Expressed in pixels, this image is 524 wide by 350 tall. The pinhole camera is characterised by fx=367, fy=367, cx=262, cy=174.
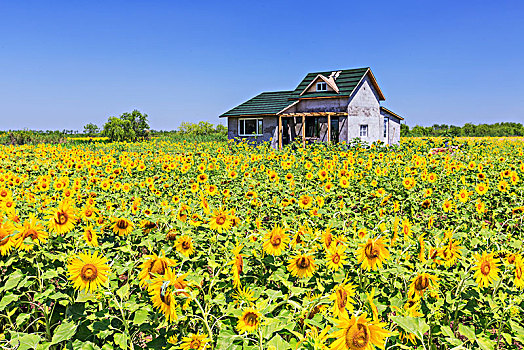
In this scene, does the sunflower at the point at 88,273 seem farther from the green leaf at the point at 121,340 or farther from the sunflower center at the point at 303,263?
the sunflower center at the point at 303,263

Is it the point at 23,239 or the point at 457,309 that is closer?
the point at 457,309

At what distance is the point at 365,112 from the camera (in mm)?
22547

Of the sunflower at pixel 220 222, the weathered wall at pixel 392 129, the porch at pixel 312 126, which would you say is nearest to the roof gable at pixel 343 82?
the porch at pixel 312 126

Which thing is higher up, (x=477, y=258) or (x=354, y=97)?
(x=354, y=97)

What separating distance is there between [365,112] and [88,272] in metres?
22.5

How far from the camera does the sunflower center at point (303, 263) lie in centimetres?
190

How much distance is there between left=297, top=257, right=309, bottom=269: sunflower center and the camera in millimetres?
1899

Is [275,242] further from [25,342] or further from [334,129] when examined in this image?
[334,129]

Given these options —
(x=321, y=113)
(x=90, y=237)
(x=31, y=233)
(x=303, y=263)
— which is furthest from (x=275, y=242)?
(x=321, y=113)

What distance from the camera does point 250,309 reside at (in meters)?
1.42

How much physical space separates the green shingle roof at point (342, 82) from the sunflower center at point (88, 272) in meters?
21.0

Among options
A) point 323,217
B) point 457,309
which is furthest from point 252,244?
point 323,217

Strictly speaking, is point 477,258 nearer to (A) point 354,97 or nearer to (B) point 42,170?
(B) point 42,170

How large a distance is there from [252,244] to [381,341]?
4.17ft
